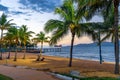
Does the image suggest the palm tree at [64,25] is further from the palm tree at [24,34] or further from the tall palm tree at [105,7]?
the palm tree at [24,34]

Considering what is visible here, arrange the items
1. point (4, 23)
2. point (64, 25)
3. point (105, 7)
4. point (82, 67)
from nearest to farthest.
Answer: point (105, 7) < point (64, 25) < point (82, 67) < point (4, 23)

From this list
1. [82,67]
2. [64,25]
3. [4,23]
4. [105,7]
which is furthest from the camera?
[4,23]

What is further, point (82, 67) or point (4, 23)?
point (4, 23)

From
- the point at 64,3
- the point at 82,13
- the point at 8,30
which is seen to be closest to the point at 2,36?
the point at 8,30

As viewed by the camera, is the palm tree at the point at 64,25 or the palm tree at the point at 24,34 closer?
the palm tree at the point at 64,25

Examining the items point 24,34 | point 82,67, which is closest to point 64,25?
point 82,67

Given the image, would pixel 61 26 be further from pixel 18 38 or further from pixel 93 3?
pixel 18 38

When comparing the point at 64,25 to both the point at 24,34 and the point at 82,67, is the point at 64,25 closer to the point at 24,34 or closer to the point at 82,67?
the point at 82,67

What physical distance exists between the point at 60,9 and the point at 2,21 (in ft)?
92.4

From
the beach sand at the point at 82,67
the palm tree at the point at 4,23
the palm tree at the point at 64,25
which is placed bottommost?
the beach sand at the point at 82,67

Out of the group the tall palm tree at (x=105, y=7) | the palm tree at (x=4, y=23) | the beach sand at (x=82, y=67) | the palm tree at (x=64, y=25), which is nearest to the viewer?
the tall palm tree at (x=105, y=7)

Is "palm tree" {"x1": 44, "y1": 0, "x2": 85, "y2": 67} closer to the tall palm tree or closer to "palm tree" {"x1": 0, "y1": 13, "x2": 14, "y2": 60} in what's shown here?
the tall palm tree

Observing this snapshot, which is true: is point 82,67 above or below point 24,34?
below

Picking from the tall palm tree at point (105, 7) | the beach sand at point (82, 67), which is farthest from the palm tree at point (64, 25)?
the tall palm tree at point (105, 7)
